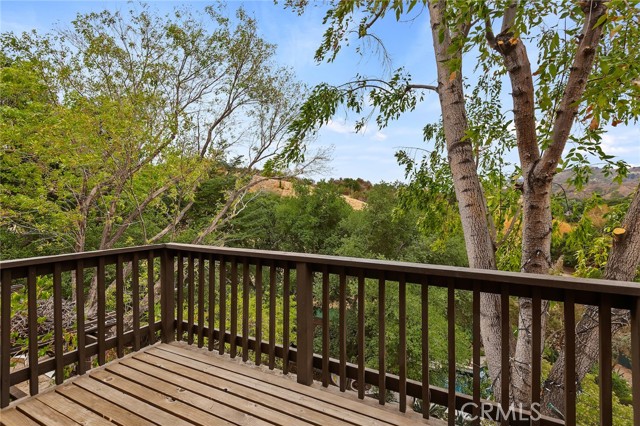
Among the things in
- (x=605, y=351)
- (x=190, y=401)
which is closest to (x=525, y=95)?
(x=605, y=351)

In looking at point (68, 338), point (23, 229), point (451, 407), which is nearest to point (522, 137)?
point (451, 407)

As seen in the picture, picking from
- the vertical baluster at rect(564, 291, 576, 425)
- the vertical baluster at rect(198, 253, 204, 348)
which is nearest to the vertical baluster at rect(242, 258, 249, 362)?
the vertical baluster at rect(198, 253, 204, 348)

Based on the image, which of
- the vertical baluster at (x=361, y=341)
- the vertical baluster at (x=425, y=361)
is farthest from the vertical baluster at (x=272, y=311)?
the vertical baluster at (x=425, y=361)

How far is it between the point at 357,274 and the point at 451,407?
2.81 feet

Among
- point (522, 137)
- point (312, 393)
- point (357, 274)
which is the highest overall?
point (522, 137)

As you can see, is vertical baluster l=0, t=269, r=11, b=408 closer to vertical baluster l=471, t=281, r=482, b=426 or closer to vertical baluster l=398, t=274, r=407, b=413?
vertical baluster l=398, t=274, r=407, b=413

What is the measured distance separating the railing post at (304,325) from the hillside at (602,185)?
2.71 m

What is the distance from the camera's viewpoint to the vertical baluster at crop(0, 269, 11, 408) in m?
1.93

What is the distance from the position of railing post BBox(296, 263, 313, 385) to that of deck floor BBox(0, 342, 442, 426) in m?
0.09

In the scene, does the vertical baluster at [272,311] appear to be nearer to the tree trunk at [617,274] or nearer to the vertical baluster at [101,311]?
the vertical baluster at [101,311]

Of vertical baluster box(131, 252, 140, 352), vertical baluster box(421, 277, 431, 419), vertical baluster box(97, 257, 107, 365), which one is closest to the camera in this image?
vertical baluster box(421, 277, 431, 419)

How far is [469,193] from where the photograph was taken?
343 cm

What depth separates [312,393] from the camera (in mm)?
2119

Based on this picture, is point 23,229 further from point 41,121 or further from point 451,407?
point 451,407
